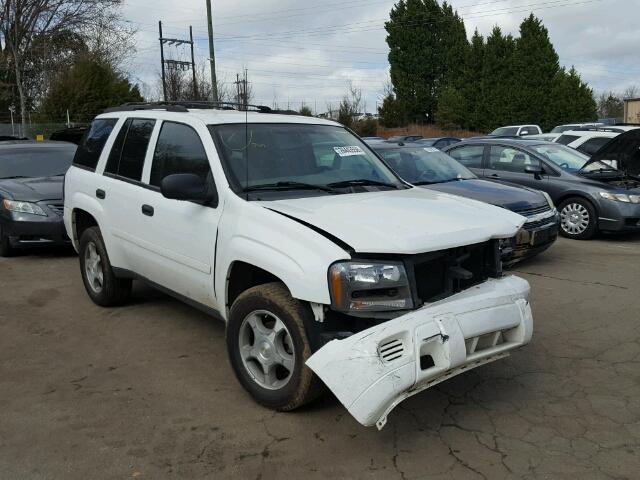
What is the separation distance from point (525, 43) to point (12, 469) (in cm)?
4652

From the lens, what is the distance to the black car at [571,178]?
9148mm

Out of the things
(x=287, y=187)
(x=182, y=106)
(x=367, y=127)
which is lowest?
(x=287, y=187)

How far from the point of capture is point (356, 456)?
324 centimetres

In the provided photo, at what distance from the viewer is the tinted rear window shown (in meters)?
5.73

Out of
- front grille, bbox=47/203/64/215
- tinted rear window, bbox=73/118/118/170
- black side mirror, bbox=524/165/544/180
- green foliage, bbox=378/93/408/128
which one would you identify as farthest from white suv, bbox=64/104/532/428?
green foliage, bbox=378/93/408/128

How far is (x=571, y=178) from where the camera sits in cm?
956

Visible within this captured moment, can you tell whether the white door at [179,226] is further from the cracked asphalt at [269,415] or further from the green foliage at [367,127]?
the green foliage at [367,127]

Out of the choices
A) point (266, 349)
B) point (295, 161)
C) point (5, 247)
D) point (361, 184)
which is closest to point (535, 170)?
point (361, 184)

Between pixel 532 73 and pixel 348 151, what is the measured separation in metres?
43.1

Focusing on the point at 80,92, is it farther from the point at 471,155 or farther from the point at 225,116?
the point at 225,116

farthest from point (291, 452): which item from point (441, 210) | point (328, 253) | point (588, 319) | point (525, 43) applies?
point (525, 43)

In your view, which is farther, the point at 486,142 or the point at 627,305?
the point at 486,142

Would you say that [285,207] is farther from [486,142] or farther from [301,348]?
[486,142]

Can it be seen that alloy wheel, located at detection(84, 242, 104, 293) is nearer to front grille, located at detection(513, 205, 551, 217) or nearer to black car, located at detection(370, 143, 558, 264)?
black car, located at detection(370, 143, 558, 264)
